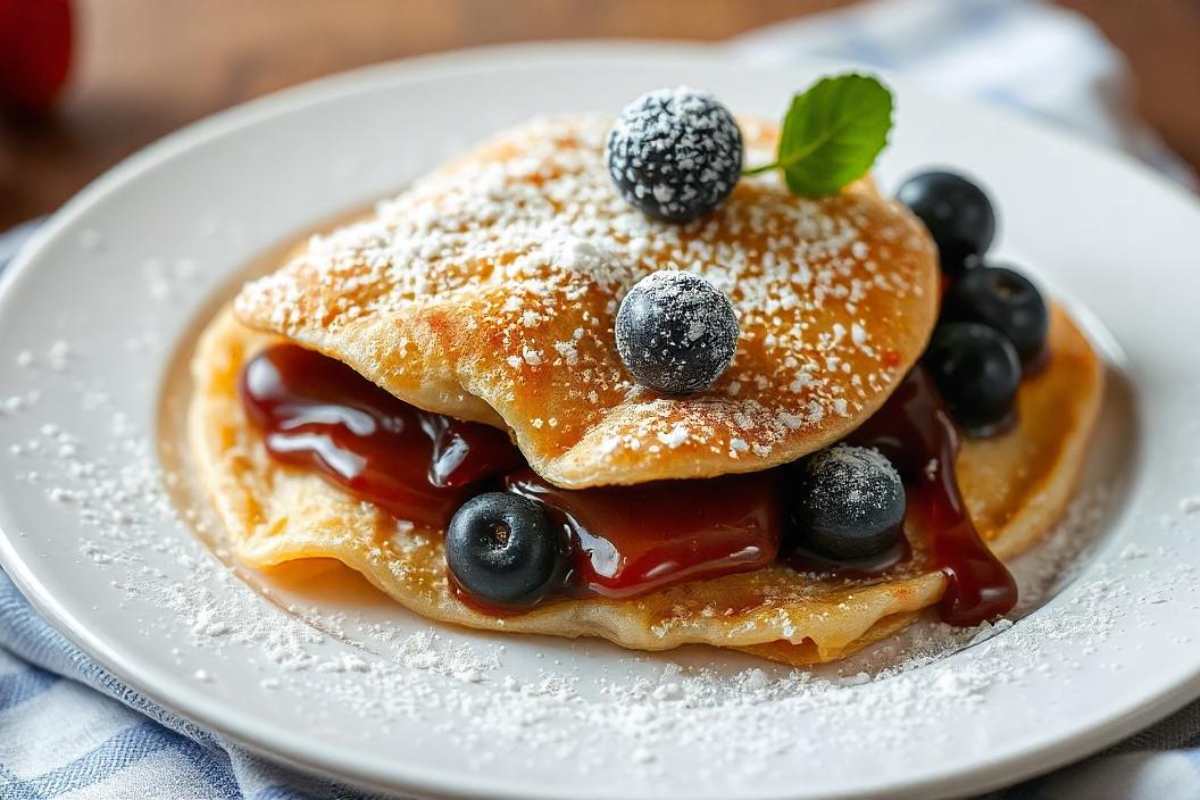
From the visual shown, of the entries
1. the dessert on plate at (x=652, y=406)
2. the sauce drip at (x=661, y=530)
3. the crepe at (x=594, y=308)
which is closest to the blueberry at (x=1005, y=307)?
the dessert on plate at (x=652, y=406)

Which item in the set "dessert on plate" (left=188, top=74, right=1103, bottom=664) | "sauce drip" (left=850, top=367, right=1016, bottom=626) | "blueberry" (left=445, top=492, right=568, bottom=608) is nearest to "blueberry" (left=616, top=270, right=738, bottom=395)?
"dessert on plate" (left=188, top=74, right=1103, bottom=664)

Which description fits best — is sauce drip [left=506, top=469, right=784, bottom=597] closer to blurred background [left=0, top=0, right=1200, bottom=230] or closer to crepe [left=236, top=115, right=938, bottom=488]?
crepe [left=236, top=115, right=938, bottom=488]

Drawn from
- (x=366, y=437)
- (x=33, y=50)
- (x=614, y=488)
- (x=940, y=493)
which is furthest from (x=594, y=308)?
(x=33, y=50)

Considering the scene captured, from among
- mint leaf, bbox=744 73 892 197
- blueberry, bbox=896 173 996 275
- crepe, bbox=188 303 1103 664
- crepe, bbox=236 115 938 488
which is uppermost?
mint leaf, bbox=744 73 892 197

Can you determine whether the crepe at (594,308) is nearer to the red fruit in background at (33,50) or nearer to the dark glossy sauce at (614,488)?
the dark glossy sauce at (614,488)

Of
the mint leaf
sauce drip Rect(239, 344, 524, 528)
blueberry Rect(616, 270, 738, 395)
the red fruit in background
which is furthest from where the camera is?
the red fruit in background
